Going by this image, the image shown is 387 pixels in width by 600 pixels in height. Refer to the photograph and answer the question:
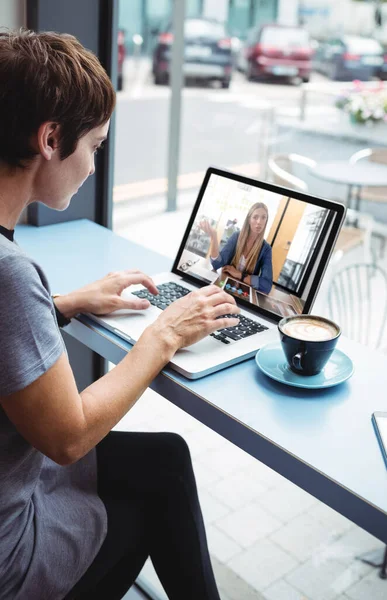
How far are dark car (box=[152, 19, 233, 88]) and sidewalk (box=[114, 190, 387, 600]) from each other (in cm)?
263

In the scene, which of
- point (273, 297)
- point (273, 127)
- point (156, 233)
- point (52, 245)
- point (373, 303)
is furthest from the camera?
point (273, 127)

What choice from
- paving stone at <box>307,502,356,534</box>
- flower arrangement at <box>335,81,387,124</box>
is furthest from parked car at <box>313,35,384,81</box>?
paving stone at <box>307,502,356,534</box>

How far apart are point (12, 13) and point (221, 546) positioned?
4.97ft

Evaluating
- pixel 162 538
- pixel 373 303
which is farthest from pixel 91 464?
pixel 373 303

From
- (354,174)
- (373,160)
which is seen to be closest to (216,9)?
(354,174)

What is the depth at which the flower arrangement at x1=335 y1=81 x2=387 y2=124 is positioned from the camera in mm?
4039

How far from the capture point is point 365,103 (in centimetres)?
418

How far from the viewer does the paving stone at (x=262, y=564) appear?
5.63 feet

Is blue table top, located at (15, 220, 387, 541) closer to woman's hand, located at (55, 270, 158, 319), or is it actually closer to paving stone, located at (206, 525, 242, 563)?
woman's hand, located at (55, 270, 158, 319)

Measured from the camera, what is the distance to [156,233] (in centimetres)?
394

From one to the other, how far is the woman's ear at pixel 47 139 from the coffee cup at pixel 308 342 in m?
0.44

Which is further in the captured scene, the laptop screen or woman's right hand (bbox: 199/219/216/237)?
woman's right hand (bbox: 199/219/216/237)

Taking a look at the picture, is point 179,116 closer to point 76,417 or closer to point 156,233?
point 156,233

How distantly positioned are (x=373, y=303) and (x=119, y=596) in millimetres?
2623
